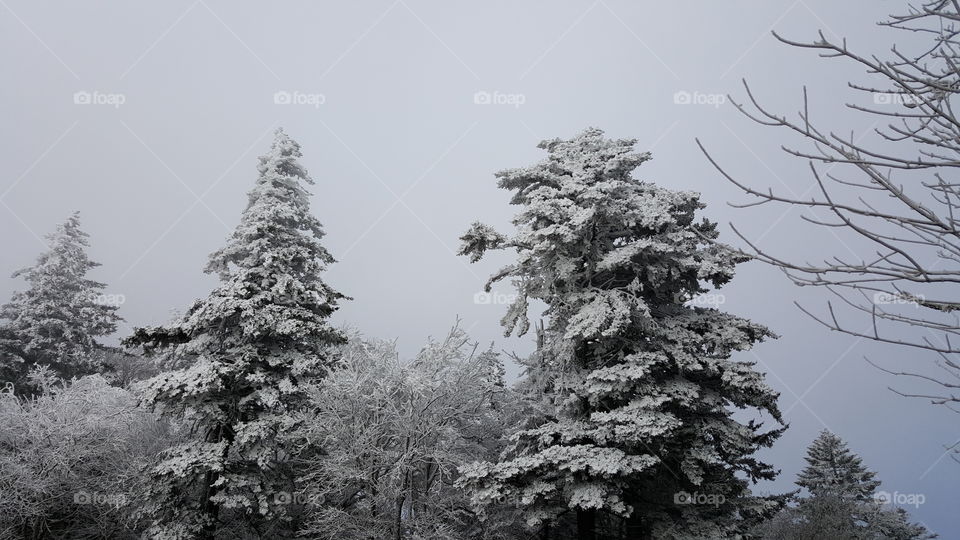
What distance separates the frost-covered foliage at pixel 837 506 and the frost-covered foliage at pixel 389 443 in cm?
1362

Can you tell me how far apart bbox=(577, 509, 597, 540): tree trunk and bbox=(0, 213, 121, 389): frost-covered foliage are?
23644 mm

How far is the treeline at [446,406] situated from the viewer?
12266 millimetres

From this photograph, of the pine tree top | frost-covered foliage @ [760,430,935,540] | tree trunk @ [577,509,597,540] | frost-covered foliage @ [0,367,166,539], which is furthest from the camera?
the pine tree top

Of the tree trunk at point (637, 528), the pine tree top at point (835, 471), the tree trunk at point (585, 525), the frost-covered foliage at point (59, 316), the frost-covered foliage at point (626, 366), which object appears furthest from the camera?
the pine tree top at point (835, 471)

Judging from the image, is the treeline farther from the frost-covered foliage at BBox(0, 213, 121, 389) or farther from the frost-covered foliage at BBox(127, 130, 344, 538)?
the frost-covered foliage at BBox(0, 213, 121, 389)

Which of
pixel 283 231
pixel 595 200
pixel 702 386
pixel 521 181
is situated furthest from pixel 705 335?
pixel 283 231

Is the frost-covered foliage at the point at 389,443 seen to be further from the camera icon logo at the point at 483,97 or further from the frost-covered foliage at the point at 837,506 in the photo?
the frost-covered foliage at the point at 837,506

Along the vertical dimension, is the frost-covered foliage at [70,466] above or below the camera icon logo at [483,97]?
below

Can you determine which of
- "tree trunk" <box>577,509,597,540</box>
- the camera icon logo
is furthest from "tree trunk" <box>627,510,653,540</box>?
the camera icon logo

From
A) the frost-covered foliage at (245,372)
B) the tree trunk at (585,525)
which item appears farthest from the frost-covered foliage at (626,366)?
the frost-covered foliage at (245,372)

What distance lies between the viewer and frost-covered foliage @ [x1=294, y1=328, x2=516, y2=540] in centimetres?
1254

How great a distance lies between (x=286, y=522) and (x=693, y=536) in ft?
36.8

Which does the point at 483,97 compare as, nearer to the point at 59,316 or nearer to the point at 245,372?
the point at 245,372

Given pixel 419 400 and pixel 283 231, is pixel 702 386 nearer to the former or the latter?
pixel 419 400
